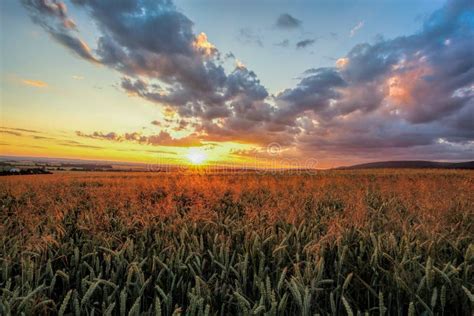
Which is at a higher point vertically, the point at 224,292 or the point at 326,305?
the point at 224,292

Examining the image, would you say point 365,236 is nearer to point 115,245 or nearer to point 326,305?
point 326,305

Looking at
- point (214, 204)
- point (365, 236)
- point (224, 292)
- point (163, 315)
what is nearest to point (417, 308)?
point (365, 236)

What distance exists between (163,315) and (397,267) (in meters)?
2.63

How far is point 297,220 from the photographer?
5777mm

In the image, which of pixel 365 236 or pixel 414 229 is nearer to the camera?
pixel 365 236

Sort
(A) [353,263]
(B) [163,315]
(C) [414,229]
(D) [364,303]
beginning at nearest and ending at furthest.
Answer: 1. (B) [163,315]
2. (D) [364,303]
3. (A) [353,263]
4. (C) [414,229]

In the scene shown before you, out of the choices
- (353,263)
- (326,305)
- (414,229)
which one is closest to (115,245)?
(326,305)

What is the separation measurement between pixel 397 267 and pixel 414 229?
7.28 feet

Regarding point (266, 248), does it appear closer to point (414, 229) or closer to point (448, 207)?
point (414, 229)

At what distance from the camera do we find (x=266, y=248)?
4.02 m

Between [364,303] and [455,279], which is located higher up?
[455,279]

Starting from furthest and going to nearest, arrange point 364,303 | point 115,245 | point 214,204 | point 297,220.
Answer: point 214,204 < point 297,220 < point 115,245 < point 364,303

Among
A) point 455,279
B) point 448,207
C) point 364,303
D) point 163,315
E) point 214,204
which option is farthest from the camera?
point 214,204

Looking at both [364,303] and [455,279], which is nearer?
[455,279]
